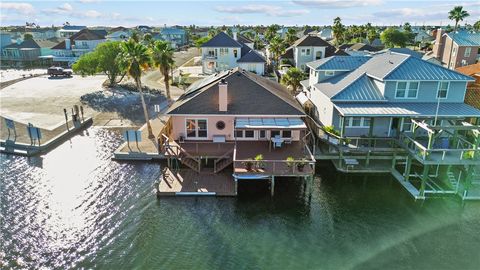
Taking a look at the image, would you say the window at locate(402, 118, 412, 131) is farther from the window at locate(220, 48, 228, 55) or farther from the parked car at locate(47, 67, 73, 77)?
the parked car at locate(47, 67, 73, 77)

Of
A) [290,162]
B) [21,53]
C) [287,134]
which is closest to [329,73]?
[287,134]

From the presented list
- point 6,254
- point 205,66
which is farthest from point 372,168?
point 205,66

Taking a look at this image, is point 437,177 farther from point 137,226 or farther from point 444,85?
point 137,226

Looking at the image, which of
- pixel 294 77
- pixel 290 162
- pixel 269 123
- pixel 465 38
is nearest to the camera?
pixel 290 162

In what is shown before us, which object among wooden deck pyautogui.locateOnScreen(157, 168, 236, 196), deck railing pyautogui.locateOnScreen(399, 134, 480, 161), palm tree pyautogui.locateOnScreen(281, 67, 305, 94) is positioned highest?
palm tree pyautogui.locateOnScreen(281, 67, 305, 94)

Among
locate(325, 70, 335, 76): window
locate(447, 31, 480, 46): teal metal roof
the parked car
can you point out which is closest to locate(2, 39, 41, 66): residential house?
the parked car

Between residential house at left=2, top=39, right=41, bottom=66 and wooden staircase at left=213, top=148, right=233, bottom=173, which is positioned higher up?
residential house at left=2, top=39, right=41, bottom=66

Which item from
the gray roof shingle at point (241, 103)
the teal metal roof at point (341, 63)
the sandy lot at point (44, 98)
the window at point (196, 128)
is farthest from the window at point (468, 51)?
the sandy lot at point (44, 98)

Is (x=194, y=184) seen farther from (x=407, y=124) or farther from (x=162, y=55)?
(x=162, y=55)
